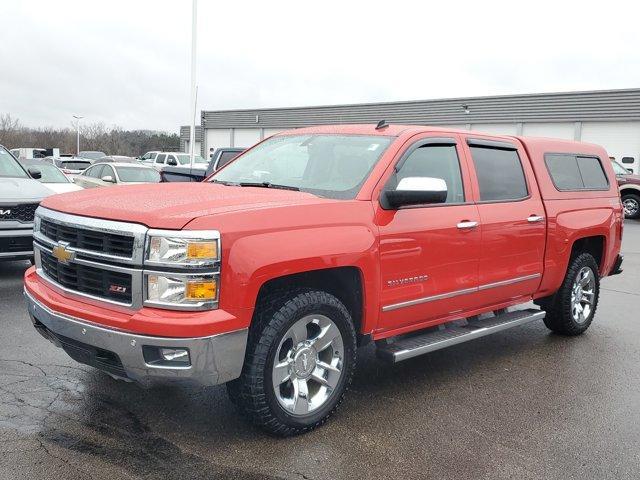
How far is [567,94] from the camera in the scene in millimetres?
30453

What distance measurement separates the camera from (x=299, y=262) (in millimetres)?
3518

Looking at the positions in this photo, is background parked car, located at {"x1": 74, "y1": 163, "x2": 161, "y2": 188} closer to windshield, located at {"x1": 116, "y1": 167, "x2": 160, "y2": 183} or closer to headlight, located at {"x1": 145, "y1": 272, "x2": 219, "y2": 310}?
windshield, located at {"x1": 116, "y1": 167, "x2": 160, "y2": 183}

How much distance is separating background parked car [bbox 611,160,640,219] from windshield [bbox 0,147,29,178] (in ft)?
59.3

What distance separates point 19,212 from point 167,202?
15.6ft

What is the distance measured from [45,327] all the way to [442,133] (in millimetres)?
3097

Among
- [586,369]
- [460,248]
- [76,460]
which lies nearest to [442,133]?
[460,248]

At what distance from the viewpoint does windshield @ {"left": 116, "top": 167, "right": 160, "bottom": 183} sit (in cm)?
1530

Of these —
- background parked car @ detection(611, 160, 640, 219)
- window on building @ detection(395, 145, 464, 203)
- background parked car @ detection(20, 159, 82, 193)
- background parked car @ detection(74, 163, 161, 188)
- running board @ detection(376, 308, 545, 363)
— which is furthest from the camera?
background parked car @ detection(611, 160, 640, 219)

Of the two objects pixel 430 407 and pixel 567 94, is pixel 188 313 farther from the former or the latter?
pixel 567 94

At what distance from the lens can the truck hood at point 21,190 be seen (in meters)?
7.48

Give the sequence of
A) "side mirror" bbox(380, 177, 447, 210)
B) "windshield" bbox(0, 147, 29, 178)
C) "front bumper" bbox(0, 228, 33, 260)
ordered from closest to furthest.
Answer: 1. "side mirror" bbox(380, 177, 447, 210)
2. "front bumper" bbox(0, 228, 33, 260)
3. "windshield" bbox(0, 147, 29, 178)

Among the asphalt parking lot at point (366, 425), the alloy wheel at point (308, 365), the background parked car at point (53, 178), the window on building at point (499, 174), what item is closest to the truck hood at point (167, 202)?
the alloy wheel at point (308, 365)

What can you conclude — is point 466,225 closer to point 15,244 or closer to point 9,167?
point 15,244

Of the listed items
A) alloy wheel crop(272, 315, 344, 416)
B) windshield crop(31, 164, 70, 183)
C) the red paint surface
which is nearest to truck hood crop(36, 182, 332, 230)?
the red paint surface
